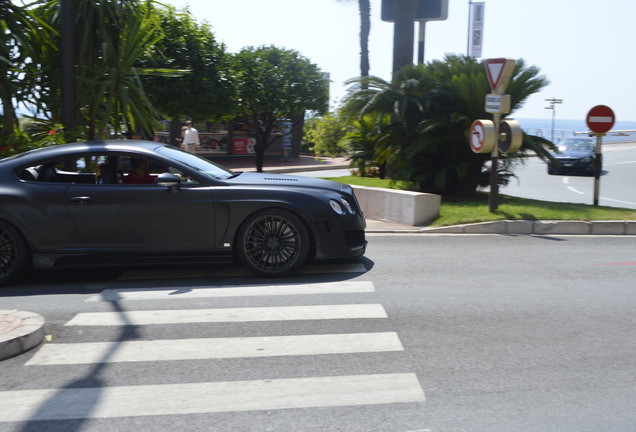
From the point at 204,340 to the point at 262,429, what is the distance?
1.66 metres

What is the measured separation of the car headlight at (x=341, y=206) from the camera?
23.7 ft

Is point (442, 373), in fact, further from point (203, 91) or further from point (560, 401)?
point (203, 91)

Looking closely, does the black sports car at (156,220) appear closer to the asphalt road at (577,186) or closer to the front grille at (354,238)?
the front grille at (354,238)

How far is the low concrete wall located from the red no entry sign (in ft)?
13.2

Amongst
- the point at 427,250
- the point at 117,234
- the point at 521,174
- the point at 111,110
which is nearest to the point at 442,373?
the point at 117,234

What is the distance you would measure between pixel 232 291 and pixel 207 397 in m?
2.59

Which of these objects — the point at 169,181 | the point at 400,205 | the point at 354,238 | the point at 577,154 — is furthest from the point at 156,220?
the point at 577,154

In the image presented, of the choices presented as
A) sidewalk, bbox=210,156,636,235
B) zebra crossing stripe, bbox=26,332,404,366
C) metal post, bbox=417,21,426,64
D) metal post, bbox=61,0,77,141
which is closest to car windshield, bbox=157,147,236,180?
zebra crossing stripe, bbox=26,332,404,366

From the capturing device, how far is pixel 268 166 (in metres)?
29.4

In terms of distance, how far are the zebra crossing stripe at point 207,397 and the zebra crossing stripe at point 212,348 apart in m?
0.52

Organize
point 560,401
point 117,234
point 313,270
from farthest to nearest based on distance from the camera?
1. point 313,270
2. point 117,234
3. point 560,401

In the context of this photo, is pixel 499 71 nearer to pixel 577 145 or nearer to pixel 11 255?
pixel 11 255

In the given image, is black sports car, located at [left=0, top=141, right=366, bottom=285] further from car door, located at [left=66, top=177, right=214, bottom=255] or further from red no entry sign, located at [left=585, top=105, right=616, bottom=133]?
red no entry sign, located at [left=585, top=105, right=616, bottom=133]

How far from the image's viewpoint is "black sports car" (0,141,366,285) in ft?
22.7
